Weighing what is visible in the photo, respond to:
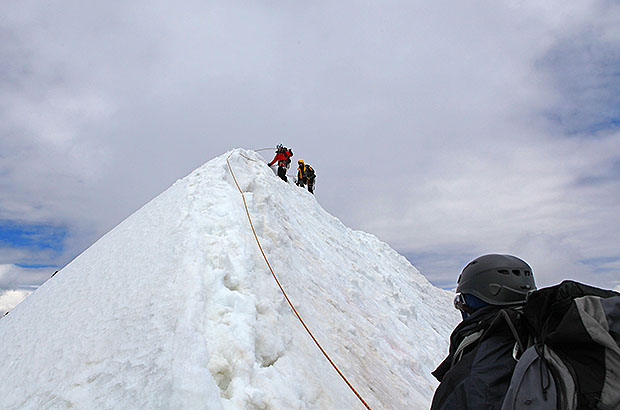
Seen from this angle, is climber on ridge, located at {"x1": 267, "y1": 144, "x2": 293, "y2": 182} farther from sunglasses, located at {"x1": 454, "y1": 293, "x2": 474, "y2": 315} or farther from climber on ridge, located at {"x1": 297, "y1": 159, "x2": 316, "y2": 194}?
sunglasses, located at {"x1": 454, "y1": 293, "x2": 474, "y2": 315}

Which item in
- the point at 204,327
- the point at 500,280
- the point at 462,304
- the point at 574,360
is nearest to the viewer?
the point at 574,360

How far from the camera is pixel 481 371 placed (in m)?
2.07

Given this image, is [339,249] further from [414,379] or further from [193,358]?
[193,358]

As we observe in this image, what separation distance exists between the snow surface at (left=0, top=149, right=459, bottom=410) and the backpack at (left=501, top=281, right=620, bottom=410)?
265 centimetres

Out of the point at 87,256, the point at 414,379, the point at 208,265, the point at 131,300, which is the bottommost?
the point at 414,379

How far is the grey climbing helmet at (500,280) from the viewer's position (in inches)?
110

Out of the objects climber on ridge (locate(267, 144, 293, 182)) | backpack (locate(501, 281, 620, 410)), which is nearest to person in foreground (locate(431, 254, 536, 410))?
backpack (locate(501, 281, 620, 410))

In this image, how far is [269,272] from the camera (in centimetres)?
613

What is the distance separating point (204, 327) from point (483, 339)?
10.1ft

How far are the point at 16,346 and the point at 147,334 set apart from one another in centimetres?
220

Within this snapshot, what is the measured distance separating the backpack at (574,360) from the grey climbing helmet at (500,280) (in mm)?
816

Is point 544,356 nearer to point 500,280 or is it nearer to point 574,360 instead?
point 574,360

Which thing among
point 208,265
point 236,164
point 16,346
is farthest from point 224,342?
point 236,164

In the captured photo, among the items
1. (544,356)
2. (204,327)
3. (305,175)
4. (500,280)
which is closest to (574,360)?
(544,356)
